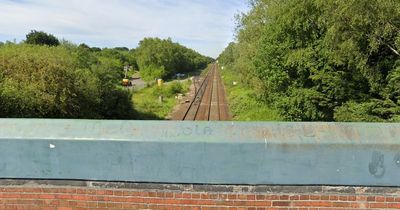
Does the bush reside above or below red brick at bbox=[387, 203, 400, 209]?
above

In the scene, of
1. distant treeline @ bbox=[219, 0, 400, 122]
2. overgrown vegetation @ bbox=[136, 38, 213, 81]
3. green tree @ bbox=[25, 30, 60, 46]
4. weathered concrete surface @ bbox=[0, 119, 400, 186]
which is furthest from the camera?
overgrown vegetation @ bbox=[136, 38, 213, 81]

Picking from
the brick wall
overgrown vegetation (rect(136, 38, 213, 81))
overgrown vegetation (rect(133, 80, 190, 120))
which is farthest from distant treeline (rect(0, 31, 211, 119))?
overgrown vegetation (rect(136, 38, 213, 81))

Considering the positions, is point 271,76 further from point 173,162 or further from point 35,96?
point 173,162

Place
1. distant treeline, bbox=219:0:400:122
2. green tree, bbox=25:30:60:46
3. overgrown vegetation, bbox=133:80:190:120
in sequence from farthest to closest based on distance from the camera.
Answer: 1. green tree, bbox=25:30:60:46
2. overgrown vegetation, bbox=133:80:190:120
3. distant treeline, bbox=219:0:400:122

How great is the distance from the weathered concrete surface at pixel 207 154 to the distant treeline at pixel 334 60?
865cm

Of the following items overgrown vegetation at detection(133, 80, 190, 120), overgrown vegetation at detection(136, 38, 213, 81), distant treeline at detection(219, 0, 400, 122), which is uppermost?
overgrown vegetation at detection(136, 38, 213, 81)

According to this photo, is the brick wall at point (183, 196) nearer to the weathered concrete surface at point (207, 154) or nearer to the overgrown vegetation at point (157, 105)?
the weathered concrete surface at point (207, 154)

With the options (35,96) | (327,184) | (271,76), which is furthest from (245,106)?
(327,184)

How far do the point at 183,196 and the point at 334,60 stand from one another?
512 inches

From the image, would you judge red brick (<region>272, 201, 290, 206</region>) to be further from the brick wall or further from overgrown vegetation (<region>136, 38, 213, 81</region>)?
overgrown vegetation (<region>136, 38, 213, 81</region>)

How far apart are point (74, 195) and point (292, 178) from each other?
1696mm

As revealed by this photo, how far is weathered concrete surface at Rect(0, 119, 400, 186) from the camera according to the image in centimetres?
246

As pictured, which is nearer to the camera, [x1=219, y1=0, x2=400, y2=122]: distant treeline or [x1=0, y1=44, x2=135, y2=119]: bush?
[x1=219, y1=0, x2=400, y2=122]: distant treeline

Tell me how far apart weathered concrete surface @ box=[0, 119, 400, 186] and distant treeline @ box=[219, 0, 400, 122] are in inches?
341
